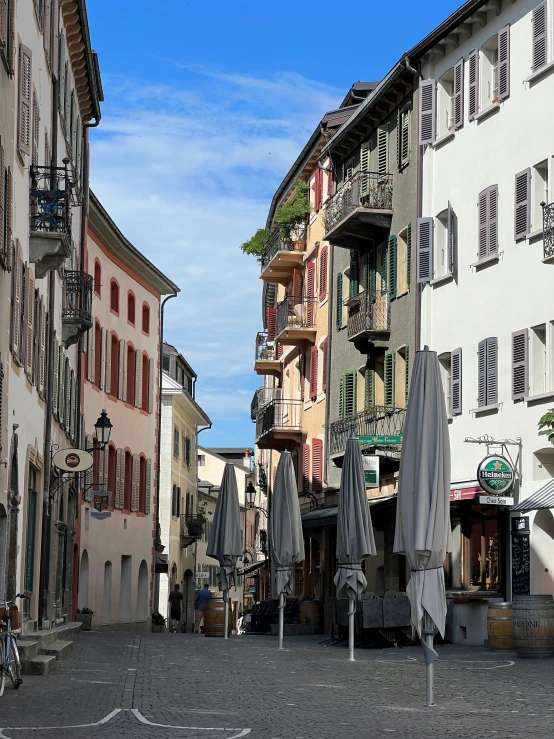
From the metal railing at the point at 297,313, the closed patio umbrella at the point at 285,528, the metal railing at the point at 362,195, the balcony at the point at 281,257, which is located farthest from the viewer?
the balcony at the point at 281,257

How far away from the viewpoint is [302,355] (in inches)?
1855

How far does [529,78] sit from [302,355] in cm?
2019

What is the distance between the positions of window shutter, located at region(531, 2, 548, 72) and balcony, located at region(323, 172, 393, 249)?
8.27 meters

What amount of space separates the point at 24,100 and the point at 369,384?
1689cm

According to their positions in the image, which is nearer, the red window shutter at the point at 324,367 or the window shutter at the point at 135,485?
the red window shutter at the point at 324,367

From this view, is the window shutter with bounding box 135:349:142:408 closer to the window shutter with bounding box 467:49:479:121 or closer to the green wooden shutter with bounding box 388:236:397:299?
the green wooden shutter with bounding box 388:236:397:299

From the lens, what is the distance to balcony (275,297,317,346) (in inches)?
1768

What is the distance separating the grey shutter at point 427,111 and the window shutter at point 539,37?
4.94m

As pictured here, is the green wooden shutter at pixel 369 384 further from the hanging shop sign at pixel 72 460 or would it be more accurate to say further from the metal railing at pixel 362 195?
the hanging shop sign at pixel 72 460

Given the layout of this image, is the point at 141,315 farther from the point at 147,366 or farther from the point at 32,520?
the point at 32,520

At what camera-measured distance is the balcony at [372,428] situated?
1300 inches

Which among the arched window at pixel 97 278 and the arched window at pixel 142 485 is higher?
the arched window at pixel 97 278

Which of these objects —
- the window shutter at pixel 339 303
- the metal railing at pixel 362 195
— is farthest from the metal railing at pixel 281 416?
the metal railing at pixel 362 195

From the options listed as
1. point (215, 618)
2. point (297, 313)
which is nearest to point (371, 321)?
point (215, 618)
